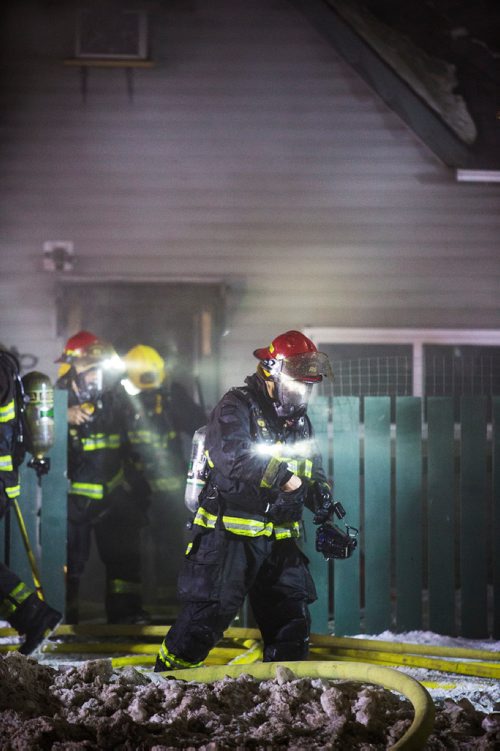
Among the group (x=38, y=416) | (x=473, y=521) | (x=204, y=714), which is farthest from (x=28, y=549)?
(x=473, y=521)

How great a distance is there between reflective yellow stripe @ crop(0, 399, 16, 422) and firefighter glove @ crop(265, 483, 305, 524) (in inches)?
81.5

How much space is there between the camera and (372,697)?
4.36m

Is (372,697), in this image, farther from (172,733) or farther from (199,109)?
(199,109)

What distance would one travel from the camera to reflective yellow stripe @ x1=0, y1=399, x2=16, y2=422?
6.09 metres

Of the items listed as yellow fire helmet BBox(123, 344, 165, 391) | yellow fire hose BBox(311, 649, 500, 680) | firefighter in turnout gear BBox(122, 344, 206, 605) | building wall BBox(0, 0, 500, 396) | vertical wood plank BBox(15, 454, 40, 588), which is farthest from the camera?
building wall BBox(0, 0, 500, 396)

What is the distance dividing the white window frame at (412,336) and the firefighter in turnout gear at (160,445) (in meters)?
1.44

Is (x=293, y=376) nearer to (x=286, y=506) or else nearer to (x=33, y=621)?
(x=286, y=506)

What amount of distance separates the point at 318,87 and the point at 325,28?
22.5 inches

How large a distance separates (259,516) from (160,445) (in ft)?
10.3

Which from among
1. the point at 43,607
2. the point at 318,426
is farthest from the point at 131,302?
the point at 43,607

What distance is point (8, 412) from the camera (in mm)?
6125

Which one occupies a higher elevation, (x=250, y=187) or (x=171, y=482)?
(x=250, y=187)

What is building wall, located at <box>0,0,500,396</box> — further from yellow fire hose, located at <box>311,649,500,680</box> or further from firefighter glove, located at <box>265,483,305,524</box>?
firefighter glove, located at <box>265,483,305,524</box>

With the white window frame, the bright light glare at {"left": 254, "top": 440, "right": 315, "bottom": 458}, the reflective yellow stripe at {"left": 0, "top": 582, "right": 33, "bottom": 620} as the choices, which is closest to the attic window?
the white window frame
